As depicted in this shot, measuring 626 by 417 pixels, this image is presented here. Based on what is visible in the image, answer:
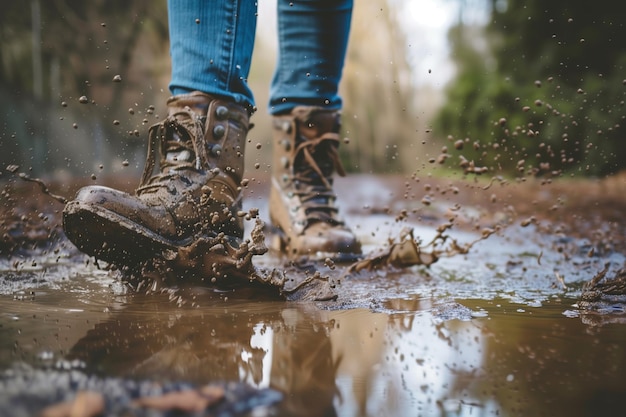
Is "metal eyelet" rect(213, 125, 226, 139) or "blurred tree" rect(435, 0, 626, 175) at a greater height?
"blurred tree" rect(435, 0, 626, 175)

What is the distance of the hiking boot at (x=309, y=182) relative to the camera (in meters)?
2.05

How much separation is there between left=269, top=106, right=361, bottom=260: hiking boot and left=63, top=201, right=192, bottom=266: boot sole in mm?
755

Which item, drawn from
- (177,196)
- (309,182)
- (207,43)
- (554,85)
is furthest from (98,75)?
(177,196)

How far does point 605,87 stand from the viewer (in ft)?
24.2

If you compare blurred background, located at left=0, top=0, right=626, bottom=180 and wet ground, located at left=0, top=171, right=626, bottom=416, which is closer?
wet ground, located at left=0, top=171, right=626, bottom=416

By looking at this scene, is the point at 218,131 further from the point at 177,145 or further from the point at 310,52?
the point at 310,52

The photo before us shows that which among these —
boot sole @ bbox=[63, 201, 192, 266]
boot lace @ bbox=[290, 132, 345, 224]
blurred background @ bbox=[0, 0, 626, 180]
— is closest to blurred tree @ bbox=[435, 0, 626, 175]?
blurred background @ bbox=[0, 0, 626, 180]

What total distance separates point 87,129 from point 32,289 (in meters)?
8.92

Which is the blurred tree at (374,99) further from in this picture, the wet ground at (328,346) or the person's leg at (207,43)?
the wet ground at (328,346)

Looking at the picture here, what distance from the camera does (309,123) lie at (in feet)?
6.91

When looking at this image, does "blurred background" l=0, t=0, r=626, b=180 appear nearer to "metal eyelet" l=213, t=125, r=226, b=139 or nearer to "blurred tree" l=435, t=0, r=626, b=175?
"blurred tree" l=435, t=0, r=626, b=175

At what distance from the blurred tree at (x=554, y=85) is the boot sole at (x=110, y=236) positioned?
547 centimetres

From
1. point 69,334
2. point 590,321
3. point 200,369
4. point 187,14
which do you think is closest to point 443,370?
point 200,369

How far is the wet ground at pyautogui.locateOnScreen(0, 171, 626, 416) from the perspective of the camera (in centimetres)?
70
